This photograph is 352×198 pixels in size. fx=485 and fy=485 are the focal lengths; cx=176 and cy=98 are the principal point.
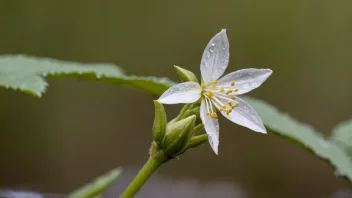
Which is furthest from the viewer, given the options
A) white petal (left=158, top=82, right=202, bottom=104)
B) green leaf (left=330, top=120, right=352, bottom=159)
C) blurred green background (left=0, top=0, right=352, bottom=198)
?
blurred green background (left=0, top=0, right=352, bottom=198)

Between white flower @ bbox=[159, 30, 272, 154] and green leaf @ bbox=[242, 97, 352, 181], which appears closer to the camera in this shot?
white flower @ bbox=[159, 30, 272, 154]

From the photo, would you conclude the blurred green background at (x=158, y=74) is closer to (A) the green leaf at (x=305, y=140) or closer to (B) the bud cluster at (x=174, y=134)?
(A) the green leaf at (x=305, y=140)

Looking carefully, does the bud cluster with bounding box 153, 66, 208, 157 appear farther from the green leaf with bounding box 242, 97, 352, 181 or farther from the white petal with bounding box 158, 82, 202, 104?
the green leaf with bounding box 242, 97, 352, 181

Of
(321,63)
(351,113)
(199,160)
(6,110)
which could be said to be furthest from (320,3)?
(6,110)

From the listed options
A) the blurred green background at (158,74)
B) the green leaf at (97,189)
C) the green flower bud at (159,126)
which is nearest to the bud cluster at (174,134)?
the green flower bud at (159,126)

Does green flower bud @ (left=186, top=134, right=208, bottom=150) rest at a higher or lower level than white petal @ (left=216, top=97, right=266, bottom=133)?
higher

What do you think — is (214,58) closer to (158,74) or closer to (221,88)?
(221,88)

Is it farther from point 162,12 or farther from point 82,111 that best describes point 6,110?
point 162,12

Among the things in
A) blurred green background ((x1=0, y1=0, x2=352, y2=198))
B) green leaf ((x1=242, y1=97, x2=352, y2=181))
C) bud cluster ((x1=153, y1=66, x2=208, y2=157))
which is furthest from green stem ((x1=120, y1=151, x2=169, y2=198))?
blurred green background ((x1=0, y1=0, x2=352, y2=198))
